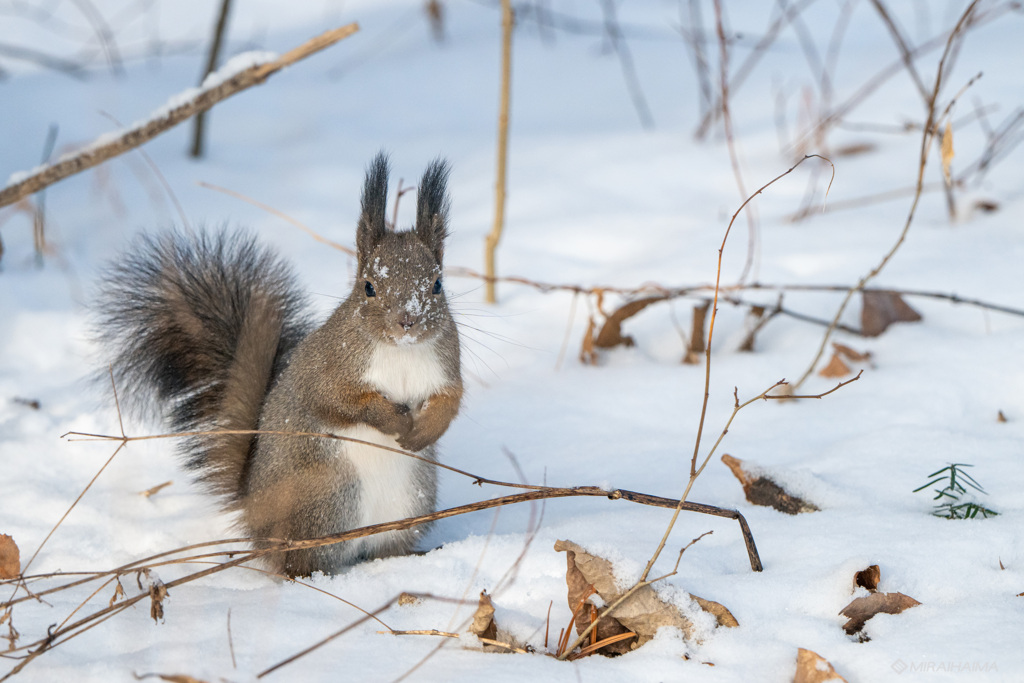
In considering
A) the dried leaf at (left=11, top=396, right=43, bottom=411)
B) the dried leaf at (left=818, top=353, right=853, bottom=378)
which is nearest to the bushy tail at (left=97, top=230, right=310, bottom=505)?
the dried leaf at (left=11, top=396, right=43, bottom=411)

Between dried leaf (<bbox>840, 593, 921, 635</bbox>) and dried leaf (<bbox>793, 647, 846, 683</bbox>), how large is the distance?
12 centimetres

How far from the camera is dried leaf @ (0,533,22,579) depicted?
1468 mm

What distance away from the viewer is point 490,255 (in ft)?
8.87

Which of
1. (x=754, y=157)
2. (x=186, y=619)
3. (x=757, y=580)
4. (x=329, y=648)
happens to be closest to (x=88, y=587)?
(x=186, y=619)

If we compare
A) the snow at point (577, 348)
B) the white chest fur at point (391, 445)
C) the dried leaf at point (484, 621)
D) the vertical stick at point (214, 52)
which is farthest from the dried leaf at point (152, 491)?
the vertical stick at point (214, 52)

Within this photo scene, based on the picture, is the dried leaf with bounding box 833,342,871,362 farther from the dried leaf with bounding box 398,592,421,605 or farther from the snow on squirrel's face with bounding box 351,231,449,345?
the dried leaf with bounding box 398,592,421,605

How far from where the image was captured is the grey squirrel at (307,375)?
1661 millimetres

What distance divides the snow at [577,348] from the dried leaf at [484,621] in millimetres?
36

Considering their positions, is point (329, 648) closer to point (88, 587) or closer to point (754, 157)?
point (88, 587)

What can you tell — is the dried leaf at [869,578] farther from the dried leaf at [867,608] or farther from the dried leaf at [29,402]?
the dried leaf at [29,402]

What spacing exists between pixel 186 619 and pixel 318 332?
641 mm

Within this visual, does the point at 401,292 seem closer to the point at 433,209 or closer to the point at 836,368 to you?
the point at 433,209

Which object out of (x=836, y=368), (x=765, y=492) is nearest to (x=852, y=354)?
(x=836, y=368)

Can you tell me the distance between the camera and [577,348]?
2.61 m
